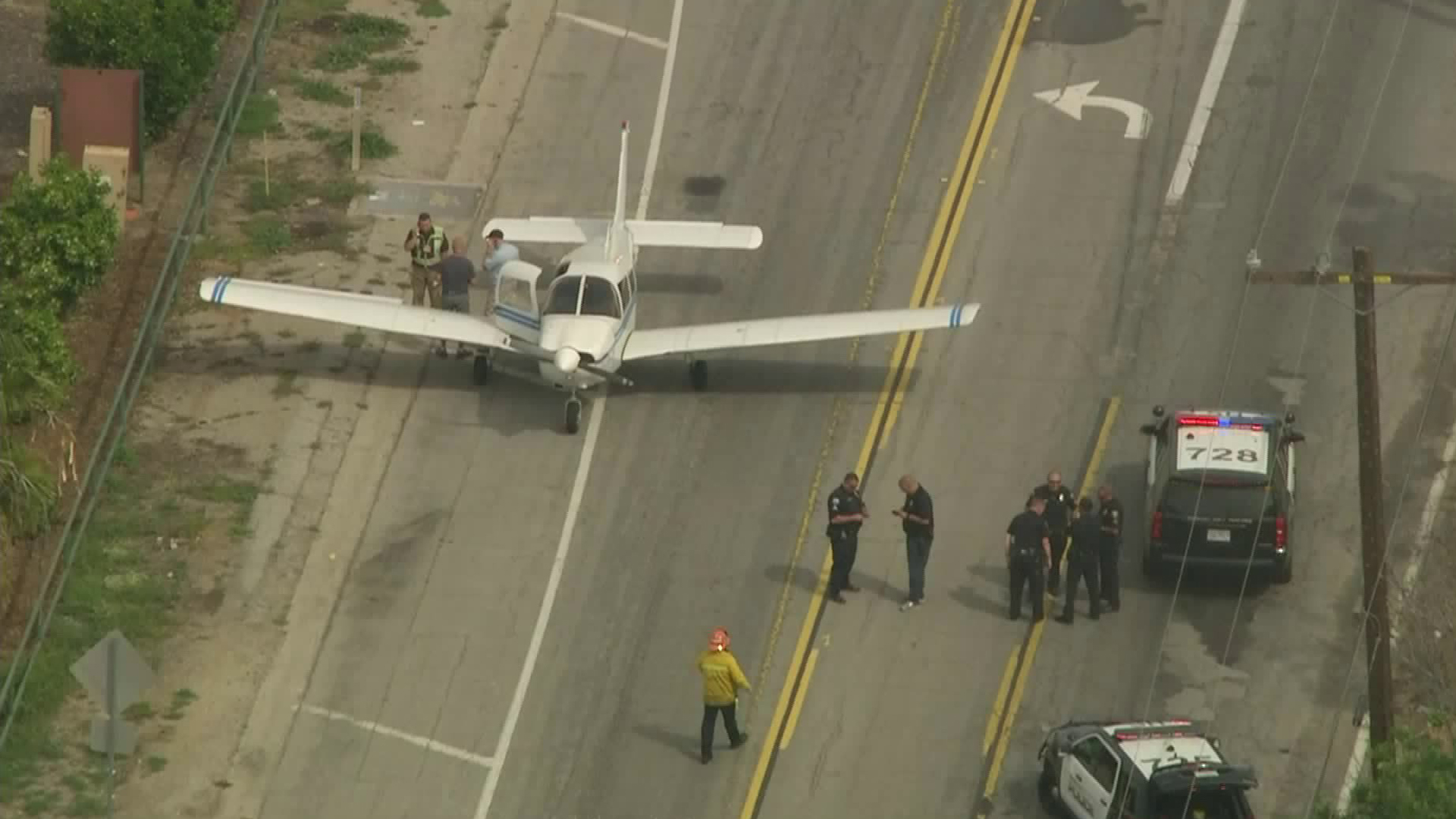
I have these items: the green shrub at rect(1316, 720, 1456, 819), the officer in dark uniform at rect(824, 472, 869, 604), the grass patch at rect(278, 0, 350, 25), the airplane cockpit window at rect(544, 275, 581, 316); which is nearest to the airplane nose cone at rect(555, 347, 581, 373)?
the airplane cockpit window at rect(544, 275, 581, 316)

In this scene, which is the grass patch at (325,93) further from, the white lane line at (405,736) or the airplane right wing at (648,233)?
the white lane line at (405,736)

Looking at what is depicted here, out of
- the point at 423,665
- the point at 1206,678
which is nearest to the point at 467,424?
the point at 423,665

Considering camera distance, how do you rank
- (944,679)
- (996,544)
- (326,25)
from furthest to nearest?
(326,25), (996,544), (944,679)

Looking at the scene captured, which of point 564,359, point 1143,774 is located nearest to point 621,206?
point 564,359

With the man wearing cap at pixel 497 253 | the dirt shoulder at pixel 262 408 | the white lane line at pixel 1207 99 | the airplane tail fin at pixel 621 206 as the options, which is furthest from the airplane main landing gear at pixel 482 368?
the white lane line at pixel 1207 99

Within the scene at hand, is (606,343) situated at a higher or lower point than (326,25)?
lower

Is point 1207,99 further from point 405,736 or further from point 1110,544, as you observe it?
point 405,736

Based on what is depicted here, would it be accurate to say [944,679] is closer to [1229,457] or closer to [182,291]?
[1229,457]

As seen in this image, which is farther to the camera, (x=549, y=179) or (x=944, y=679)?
(x=549, y=179)
